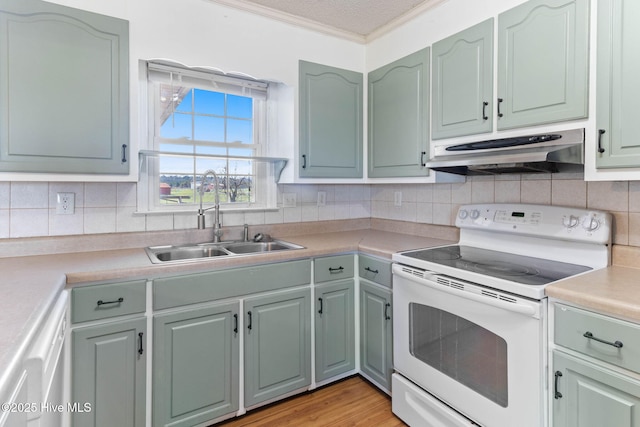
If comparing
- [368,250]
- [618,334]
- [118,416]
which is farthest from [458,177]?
[118,416]

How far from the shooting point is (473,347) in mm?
1482

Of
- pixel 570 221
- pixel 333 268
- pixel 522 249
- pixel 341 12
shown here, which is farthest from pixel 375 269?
pixel 341 12

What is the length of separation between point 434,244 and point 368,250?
429 millimetres

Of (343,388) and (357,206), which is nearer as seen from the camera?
(343,388)

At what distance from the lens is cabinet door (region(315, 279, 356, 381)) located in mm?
2049

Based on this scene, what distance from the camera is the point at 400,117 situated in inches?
88.0

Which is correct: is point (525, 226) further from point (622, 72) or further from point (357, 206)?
point (357, 206)

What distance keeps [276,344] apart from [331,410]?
0.48 metres

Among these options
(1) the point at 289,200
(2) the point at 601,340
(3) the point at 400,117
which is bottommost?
(2) the point at 601,340

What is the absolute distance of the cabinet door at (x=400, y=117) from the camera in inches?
82.0

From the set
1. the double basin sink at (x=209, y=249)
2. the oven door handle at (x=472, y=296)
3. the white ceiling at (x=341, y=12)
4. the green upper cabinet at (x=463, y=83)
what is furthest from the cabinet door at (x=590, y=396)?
the white ceiling at (x=341, y=12)

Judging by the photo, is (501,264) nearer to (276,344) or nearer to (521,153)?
(521,153)

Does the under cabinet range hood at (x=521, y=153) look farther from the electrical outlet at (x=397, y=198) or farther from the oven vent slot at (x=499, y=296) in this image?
the electrical outlet at (x=397, y=198)

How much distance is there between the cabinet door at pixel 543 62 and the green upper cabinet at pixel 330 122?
1026 mm
